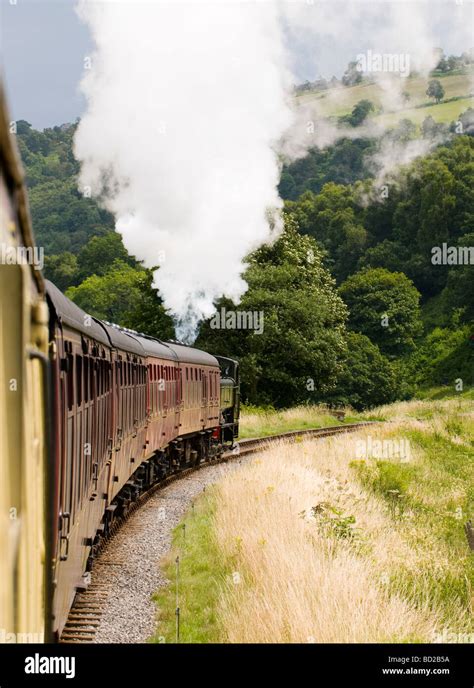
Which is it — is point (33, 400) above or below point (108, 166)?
below

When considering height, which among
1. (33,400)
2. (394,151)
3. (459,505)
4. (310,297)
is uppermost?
(394,151)

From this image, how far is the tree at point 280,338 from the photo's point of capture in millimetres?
39688

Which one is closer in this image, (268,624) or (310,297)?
(268,624)

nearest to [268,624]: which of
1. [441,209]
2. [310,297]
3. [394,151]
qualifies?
[310,297]

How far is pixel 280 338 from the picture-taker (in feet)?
134

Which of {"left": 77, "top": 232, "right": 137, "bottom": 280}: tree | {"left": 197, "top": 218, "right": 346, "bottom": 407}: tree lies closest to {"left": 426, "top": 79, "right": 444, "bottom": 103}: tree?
{"left": 77, "top": 232, "right": 137, "bottom": 280}: tree

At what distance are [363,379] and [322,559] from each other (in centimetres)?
4784

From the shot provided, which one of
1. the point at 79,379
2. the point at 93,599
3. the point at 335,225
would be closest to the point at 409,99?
the point at 335,225

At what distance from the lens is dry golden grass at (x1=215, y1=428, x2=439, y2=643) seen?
7859 millimetres

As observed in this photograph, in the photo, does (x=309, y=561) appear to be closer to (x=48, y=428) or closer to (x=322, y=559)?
(x=322, y=559)

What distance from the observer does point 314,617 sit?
8.01 m

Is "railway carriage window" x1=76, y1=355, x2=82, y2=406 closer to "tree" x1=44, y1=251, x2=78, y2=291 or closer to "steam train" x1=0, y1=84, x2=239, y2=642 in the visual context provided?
"steam train" x1=0, y1=84, x2=239, y2=642
